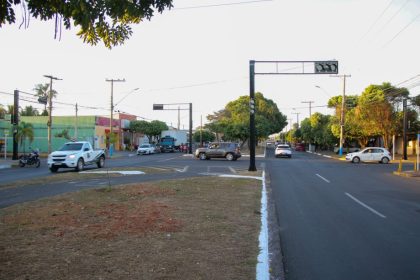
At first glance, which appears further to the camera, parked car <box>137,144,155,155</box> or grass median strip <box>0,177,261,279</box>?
parked car <box>137,144,155,155</box>

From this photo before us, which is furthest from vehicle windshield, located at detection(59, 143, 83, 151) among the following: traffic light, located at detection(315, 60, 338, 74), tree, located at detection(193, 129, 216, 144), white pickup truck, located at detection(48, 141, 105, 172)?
tree, located at detection(193, 129, 216, 144)

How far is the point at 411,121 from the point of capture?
51406 mm

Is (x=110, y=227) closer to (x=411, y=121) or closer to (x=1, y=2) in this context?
(x=1, y=2)

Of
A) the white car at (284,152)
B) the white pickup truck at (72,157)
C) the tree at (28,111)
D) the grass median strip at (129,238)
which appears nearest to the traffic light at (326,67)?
the grass median strip at (129,238)

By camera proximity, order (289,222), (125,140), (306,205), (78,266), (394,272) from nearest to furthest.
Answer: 1. (78,266)
2. (394,272)
3. (289,222)
4. (306,205)
5. (125,140)

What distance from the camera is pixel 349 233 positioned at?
851 centimetres

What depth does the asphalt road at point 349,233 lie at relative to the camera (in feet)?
20.0

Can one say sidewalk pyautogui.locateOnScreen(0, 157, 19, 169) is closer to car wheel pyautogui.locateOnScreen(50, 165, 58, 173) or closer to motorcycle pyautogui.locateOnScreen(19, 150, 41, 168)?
motorcycle pyautogui.locateOnScreen(19, 150, 41, 168)

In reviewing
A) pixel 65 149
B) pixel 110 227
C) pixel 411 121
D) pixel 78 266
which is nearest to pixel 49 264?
pixel 78 266

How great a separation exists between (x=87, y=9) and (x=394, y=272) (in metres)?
5.22

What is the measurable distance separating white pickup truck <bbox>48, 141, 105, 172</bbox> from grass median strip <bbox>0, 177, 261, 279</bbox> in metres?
13.6

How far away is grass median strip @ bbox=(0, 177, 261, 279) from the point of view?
5449mm

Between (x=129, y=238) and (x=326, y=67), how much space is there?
61.5 feet

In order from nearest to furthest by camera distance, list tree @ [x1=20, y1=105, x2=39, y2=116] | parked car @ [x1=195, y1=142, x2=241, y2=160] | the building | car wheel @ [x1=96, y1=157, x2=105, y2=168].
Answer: car wheel @ [x1=96, y1=157, x2=105, y2=168] → parked car @ [x1=195, y1=142, x2=241, y2=160] → the building → tree @ [x1=20, y1=105, x2=39, y2=116]
